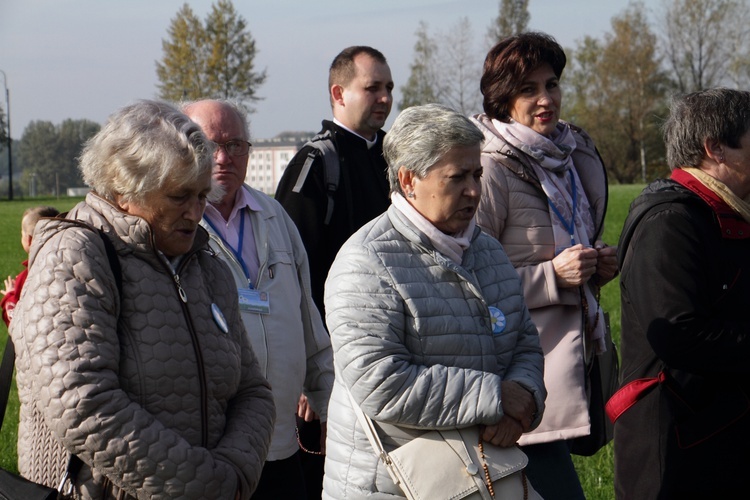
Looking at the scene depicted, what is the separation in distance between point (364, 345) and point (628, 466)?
4.67 feet

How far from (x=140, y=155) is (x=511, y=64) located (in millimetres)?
2222

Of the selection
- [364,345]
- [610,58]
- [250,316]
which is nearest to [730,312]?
[364,345]

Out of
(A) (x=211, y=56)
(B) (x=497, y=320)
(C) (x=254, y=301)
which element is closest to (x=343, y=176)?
(C) (x=254, y=301)

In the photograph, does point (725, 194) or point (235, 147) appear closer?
point (725, 194)

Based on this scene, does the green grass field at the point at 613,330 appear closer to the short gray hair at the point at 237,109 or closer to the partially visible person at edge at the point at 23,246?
the partially visible person at edge at the point at 23,246

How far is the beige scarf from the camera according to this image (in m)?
3.90

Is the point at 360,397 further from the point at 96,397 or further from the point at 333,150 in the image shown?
the point at 333,150

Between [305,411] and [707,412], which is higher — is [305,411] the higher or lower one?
the lower one

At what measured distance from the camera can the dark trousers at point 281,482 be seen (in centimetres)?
415

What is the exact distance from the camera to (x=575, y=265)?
434cm

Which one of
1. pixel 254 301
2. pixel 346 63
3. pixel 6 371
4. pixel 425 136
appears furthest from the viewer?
pixel 346 63

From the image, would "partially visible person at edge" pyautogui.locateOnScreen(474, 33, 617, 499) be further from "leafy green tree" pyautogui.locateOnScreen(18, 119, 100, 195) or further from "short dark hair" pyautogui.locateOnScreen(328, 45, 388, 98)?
"leafy green tree" pyautogui.locateOnScreen(18, 119, 100, 195)

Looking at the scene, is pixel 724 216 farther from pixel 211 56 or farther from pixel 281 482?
pixel 211 56

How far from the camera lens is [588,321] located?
4.54 m
